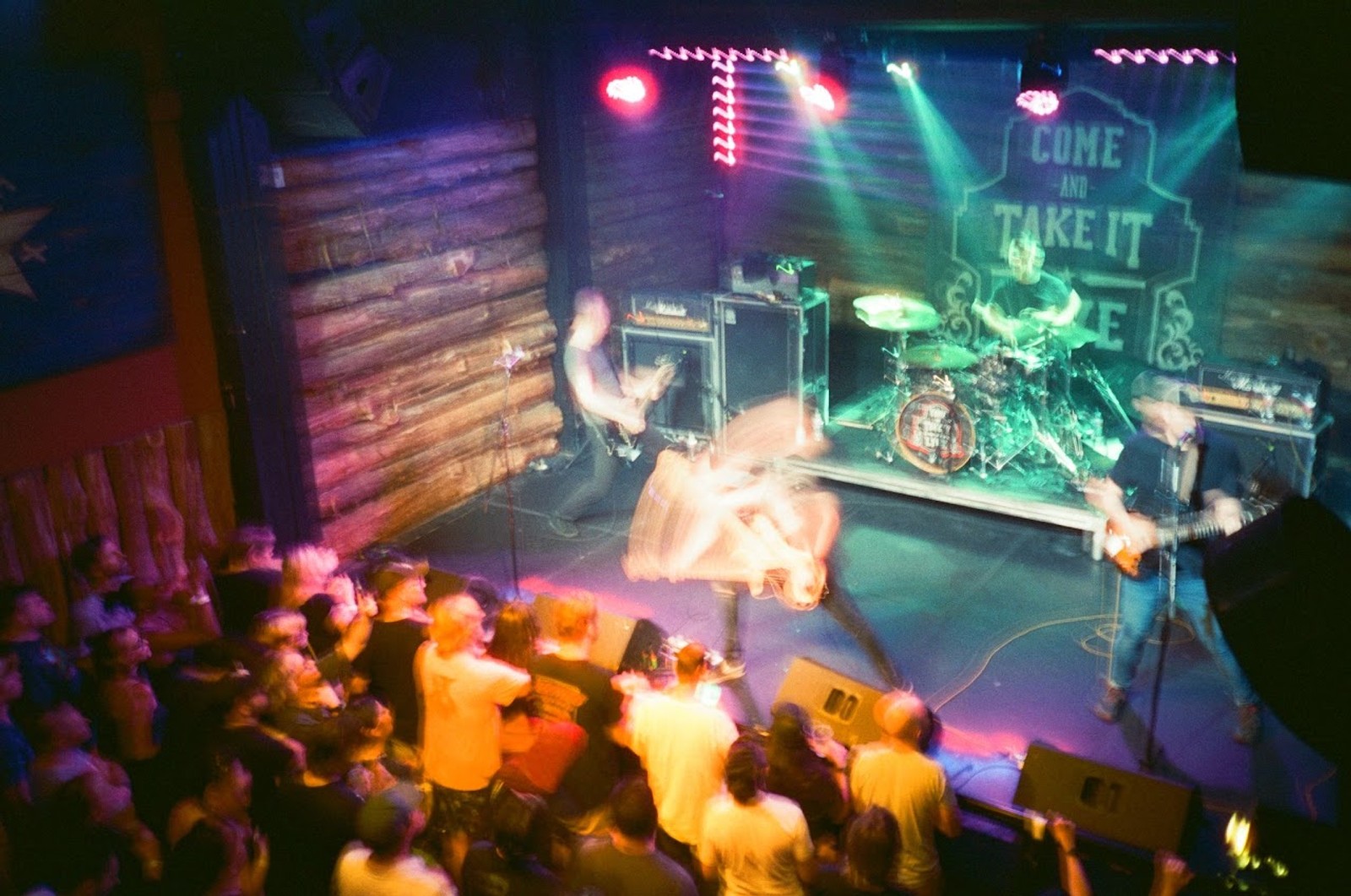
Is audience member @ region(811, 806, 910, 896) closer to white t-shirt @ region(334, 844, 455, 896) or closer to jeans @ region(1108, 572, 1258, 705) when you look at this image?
white t-shirt @ region(334, 844, 455, 896)

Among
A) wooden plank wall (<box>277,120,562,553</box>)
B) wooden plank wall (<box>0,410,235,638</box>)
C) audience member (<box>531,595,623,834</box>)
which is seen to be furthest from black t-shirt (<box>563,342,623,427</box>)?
audience member (<box>531,595,623,834</box>)

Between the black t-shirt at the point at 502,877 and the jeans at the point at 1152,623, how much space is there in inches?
131

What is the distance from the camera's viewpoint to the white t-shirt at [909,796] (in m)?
4.17

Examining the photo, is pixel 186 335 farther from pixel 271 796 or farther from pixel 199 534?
pixel 271 796

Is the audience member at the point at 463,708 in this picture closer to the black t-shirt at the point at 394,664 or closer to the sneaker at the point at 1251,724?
the black t-shirt at the point at 394,664

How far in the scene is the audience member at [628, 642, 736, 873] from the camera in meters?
4.46

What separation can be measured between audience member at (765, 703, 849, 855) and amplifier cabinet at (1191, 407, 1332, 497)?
4.23 metres

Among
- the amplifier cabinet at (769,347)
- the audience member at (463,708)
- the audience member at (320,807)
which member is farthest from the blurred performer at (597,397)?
the audience member at (320,807)

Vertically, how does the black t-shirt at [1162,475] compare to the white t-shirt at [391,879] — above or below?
above

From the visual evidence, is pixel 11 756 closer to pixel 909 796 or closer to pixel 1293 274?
pixel 909 796

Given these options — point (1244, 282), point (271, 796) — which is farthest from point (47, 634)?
point (1244, 282)

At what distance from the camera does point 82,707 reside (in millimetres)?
5562

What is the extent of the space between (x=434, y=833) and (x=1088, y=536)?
195 inches

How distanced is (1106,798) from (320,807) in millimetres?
2977
